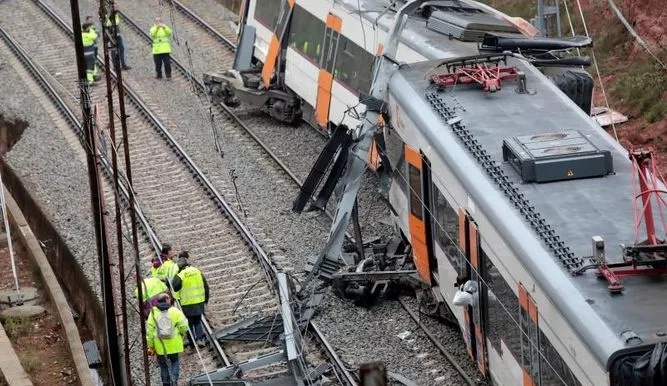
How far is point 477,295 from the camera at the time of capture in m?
14.2

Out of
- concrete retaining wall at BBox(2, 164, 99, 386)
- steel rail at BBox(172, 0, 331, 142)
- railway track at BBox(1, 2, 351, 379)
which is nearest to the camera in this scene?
concrete retaining wall at BBox(2, 164, 99, 386)

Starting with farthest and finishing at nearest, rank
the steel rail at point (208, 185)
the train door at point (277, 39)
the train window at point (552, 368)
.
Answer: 1. the train door at point (277, 39)
2. the steel rail at point (208, 185)
3. the train window at point (552, 368)

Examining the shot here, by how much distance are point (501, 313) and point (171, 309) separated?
14.6 feet

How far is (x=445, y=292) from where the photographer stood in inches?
626

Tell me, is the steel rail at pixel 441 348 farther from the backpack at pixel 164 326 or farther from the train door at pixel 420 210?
the backpack at pixel 164 326

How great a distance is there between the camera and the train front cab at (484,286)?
1149cm

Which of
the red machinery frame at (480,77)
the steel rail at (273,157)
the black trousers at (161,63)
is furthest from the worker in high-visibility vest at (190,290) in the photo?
the black trousers at (161,63)

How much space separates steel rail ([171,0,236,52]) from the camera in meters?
32.4

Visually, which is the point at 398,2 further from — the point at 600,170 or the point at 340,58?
the point at 600,170

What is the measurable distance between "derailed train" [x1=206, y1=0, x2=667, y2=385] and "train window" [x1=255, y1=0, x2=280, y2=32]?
346 centimetres

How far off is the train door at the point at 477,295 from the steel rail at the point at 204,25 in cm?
1818

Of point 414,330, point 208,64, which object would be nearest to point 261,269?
point 414,330

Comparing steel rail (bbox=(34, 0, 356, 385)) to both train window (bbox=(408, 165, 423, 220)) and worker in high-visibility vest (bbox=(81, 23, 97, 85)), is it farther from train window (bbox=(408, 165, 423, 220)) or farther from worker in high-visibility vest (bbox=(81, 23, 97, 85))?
train window (bbox=(408, 165, 423, 220))

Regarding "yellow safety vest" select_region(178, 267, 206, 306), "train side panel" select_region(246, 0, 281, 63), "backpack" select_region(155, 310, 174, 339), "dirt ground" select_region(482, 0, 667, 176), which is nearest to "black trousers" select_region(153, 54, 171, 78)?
"train side panel" select_region(246, 0, 281, 63)
